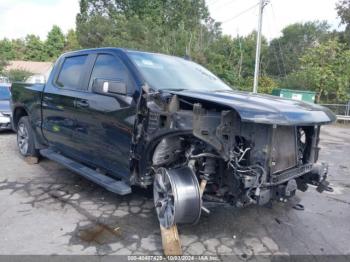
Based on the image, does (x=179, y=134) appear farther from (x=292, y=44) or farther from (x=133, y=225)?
(x=292, y=44)

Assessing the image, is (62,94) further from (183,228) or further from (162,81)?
(183,228)

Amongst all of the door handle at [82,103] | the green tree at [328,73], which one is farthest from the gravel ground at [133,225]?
the green tree at [328,73]

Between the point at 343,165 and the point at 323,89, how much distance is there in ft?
43.3

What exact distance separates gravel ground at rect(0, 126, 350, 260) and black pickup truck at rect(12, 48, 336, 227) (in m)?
0.37

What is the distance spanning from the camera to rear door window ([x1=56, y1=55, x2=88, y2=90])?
15.2ft

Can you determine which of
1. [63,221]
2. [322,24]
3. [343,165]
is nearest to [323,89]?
[343,165]

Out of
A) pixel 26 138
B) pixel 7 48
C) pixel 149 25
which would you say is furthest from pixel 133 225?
pixel 7 48

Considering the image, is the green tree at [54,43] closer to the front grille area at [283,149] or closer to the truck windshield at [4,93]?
the truck windshield at [4,93]

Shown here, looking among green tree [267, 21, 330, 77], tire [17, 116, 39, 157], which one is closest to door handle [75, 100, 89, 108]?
tire [17, 116, 39, 157]

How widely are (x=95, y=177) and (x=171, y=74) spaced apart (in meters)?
1.57

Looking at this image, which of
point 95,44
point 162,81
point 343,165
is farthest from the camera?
point 95,44

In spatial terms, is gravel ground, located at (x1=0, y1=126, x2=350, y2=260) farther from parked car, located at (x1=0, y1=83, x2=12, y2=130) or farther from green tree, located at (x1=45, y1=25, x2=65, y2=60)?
green tree, located at (x1=45, y1=25, x2=65, y2=60)

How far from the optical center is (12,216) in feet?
12.5

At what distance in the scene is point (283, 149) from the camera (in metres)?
3.28
